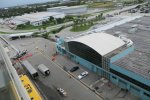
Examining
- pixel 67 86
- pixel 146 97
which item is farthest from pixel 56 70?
pixel 146 97

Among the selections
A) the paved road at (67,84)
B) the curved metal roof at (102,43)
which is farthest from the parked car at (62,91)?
the curved metal roof at (102,43)

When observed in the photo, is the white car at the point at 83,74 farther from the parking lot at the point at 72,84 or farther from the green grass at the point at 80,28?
the green grass at the point at 80,28

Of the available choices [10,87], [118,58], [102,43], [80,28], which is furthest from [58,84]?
[80,28]

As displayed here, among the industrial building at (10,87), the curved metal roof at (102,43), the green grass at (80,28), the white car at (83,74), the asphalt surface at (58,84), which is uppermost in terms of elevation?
the industrial building at (10,87)

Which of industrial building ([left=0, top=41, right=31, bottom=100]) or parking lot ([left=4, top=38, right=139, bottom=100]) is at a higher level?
industrial building ([left=0, top=41, right=31, bottom=100])

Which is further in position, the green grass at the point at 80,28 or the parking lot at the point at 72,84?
the green grass at the point at 80,28

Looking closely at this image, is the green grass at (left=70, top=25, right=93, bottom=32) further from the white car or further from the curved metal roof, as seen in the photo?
the white car

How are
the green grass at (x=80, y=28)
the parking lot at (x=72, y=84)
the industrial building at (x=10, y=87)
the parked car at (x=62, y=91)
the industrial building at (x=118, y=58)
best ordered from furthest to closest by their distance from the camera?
the green grass at (x=80, y=28) < the parked car at (x=62, y=91) < the parking lot at (x=72, y=84) < the industrial building at (x=118, y=58) < the industrial building at (x=10, y=87)

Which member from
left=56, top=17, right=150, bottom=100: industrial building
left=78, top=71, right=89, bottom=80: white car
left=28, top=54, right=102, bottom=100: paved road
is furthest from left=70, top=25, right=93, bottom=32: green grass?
left=78, top=71, right=89, bottom=80: white car

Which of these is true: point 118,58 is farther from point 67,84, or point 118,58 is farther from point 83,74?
point 67,84
